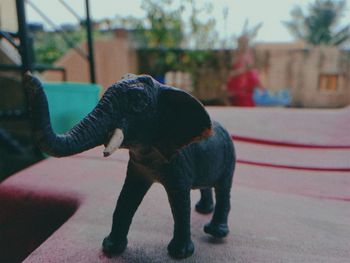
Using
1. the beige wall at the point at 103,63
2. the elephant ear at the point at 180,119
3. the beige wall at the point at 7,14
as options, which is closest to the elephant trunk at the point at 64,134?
the elephant ear at the point at 180,119

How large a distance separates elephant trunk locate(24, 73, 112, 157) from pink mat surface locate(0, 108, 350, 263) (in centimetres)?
29

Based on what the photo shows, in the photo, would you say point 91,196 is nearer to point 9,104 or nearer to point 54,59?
point 9,104

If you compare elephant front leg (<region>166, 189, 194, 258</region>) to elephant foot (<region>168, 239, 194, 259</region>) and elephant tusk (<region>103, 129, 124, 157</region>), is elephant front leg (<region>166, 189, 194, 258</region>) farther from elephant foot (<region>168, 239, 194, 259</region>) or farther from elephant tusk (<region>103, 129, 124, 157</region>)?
elephant tusk (<region>103, 129, 124, 157</region>)

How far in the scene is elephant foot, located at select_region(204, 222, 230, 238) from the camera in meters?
0.74

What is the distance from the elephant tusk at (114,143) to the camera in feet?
1.56

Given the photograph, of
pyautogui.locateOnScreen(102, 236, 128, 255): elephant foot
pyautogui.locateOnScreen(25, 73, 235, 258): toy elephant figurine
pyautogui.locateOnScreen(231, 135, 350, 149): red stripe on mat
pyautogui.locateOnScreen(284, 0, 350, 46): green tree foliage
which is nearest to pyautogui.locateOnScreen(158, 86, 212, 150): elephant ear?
pyautogui.locateOnScreen(25, 73, 235, 258): toy elephant figurine

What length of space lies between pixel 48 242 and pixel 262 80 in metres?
4.74

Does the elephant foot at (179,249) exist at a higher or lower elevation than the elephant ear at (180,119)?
lower

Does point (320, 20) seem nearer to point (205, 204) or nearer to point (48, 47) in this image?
point (48, 47)

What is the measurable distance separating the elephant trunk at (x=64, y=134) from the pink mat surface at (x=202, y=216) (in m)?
0.29

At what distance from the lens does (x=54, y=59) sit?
5.12 m

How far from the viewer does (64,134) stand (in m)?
0.47

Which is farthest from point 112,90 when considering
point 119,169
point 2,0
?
point 2,0

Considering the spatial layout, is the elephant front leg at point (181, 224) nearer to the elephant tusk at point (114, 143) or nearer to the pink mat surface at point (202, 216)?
the pink mat surface at point (202, 216)
